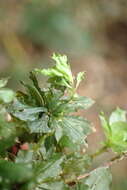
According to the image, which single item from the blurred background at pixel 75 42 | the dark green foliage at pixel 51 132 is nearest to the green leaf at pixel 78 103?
the dark green foliage at pixel 51 132

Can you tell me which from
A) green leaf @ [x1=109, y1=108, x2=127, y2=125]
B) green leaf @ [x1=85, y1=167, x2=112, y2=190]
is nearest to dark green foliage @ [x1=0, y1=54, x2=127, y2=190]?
Result: green leaf @ [x1=85, y1=167, x2=112, y2=190]

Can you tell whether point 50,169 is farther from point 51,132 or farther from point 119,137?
point 119,137

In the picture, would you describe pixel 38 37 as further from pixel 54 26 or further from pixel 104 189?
pixel 104 189

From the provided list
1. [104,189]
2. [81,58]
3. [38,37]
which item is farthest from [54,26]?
[104,189]

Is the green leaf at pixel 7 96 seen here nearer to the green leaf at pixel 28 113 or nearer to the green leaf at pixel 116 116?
the green leaf at pixel 28 113

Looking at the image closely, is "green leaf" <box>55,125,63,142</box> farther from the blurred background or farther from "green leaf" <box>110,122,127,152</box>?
the blurred background

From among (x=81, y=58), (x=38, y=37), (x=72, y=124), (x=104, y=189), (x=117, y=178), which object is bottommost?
(x=117, y=178)
